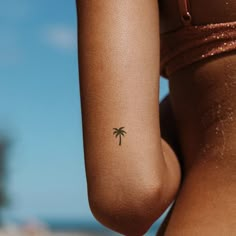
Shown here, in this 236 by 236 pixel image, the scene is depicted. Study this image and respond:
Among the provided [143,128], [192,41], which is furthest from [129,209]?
[192,41]

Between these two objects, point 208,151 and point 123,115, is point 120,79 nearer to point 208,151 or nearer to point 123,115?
point 123,115

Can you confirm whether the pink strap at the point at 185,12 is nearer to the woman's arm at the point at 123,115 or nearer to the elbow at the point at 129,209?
the woman's arm at the point at 123,115

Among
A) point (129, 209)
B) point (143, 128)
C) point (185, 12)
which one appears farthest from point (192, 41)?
point (129, 209)

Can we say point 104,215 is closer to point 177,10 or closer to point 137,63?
point 137,63

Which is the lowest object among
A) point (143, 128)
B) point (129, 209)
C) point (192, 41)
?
point (129, 209)

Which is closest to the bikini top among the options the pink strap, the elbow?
the pink strap

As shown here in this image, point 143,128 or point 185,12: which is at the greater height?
point 185,12

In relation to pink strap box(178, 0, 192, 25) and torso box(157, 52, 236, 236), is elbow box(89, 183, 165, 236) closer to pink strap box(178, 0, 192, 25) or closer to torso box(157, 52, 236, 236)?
torso box(157, 52, 236, 236)
